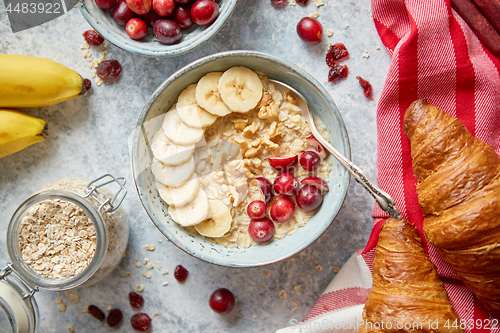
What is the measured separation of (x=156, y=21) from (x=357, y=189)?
2.78 feet

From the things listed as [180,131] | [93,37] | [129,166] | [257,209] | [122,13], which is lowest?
[129,166]

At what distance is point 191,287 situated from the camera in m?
1.32

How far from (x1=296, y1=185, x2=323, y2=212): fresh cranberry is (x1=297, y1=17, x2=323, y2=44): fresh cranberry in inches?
19.2

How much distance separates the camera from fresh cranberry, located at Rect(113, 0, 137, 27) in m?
1.19

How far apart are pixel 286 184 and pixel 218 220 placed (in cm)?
24

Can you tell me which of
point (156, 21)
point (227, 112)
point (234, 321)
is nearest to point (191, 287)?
point (234, 321)

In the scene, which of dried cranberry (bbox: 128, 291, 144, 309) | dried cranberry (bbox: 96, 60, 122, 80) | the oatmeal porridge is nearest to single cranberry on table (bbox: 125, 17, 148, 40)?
dried cranberry (bbox: 96, 60, 122, 80)

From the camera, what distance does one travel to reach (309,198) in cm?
114

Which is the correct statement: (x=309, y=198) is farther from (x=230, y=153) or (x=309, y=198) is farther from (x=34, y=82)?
(x=34, y=82)

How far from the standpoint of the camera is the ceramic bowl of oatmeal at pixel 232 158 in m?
1.13

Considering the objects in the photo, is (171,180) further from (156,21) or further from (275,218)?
(156,21)

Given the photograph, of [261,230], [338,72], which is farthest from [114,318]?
[338,72]

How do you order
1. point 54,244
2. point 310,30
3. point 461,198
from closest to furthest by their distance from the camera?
1. point 461,198
2. point 54,244
3. point 310,30

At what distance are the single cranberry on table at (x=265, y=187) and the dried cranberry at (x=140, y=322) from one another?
23.4 inches
